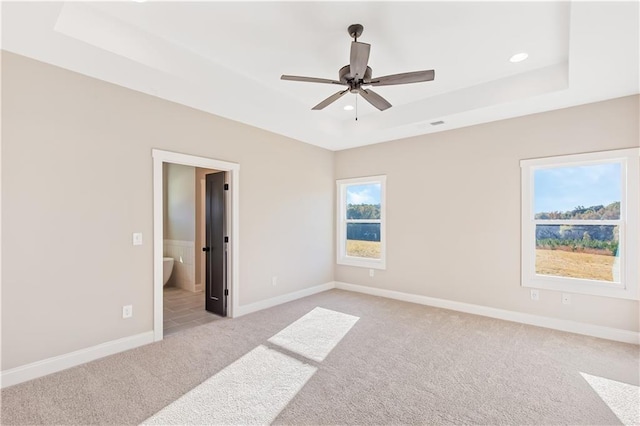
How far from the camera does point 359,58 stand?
2.43 meters

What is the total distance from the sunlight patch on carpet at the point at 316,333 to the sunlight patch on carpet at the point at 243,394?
264mm

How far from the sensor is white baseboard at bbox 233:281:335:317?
431cm

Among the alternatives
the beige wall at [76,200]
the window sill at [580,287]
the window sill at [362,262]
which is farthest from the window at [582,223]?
the beige wall at [76,200]

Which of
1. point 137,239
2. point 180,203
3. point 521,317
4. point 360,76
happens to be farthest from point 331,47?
point 180,203

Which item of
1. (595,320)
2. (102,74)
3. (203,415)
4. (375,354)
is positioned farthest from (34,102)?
(595,320)

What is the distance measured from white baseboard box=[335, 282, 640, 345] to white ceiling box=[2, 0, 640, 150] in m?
2.66

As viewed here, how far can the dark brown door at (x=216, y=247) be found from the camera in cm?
431

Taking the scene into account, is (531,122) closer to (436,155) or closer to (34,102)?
(436,155)

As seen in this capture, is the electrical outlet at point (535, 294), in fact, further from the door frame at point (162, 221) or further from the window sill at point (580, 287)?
the door frame at point (162, 221)

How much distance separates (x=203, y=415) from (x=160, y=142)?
9.19ft

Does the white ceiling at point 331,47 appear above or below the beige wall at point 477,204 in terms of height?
above

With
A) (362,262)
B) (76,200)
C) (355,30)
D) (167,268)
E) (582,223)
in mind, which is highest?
(355,30)

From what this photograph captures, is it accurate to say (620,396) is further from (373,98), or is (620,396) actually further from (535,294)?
(373,98)

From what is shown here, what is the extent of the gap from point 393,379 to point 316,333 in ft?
3.99
